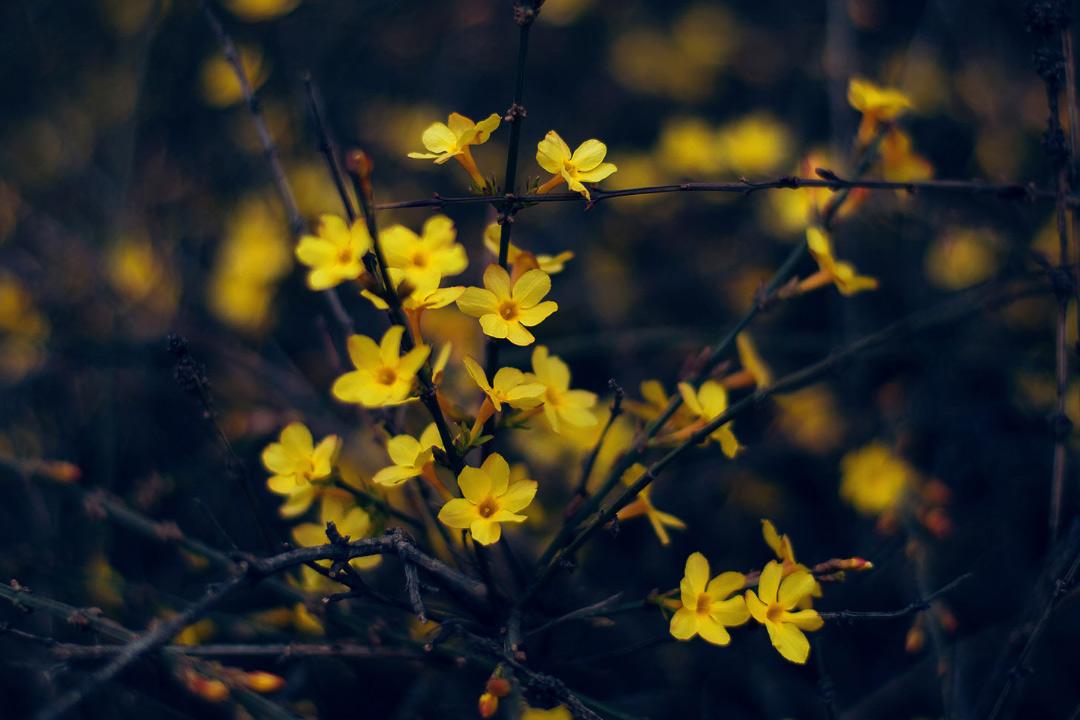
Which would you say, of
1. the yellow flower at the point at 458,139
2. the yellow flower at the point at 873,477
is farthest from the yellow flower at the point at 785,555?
the yellow flower at the point at 873,477

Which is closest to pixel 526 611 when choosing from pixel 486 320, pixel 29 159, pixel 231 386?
pixel 486 320

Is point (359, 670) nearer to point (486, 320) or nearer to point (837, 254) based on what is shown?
point (486, 320)

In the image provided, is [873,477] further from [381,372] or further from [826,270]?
[381,372]

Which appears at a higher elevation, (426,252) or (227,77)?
(227,77)

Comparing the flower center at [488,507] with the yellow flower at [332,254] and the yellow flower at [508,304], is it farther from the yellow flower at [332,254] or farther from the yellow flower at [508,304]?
the yellow flower at [332,254]

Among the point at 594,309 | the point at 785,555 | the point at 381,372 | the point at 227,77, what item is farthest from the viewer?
the point at 227,77

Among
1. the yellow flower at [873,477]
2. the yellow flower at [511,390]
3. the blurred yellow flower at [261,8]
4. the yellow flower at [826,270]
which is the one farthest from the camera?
the blurred yellow flower at [261,8]

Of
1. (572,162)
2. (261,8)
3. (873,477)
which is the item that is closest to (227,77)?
(261,8)
